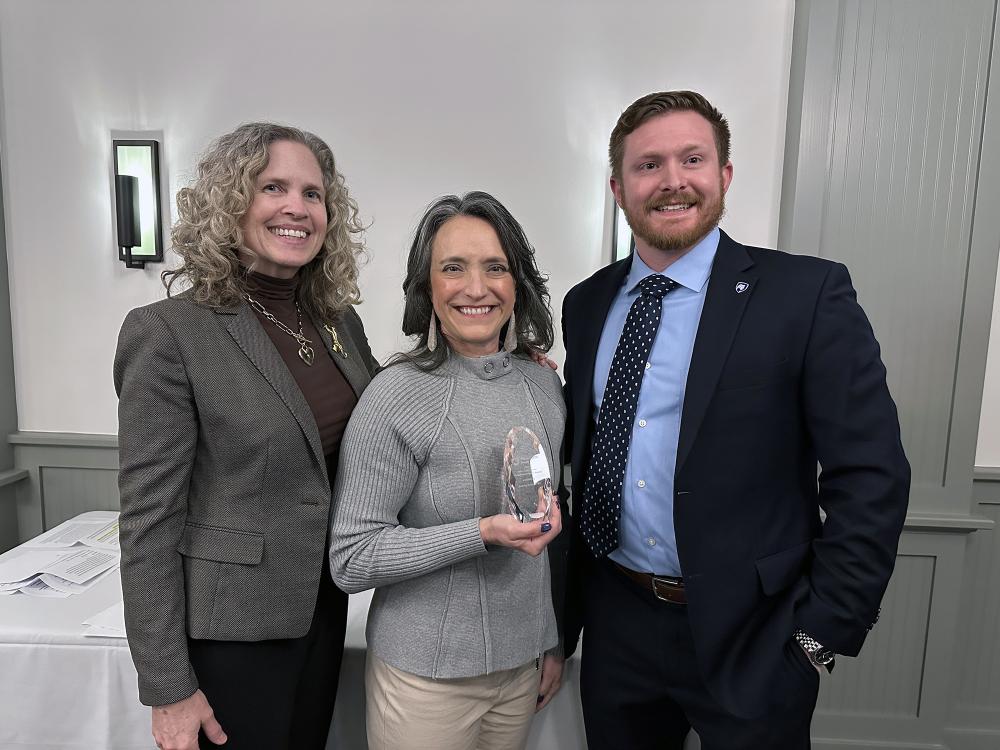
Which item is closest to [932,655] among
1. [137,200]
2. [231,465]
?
[231,465]

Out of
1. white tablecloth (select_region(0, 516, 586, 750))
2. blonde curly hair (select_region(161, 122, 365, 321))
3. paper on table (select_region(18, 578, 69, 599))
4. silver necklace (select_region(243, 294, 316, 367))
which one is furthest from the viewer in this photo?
paper on table (select_region(18, 578, 69, 599))

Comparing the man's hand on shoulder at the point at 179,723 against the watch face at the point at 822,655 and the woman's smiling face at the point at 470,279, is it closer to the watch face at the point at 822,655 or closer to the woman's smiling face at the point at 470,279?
the woman's smiling face at the point at 470,279

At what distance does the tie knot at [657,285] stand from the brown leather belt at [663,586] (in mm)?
661

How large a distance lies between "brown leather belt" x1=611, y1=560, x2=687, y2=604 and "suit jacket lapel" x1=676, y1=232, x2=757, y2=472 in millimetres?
283

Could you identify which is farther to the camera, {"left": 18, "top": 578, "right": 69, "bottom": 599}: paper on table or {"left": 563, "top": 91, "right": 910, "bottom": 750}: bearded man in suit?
{"left": 18, "top": 578, "right": 69, "bottom": 599}: paper on table

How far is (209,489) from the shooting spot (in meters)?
1.30

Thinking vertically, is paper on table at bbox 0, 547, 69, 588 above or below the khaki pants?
below

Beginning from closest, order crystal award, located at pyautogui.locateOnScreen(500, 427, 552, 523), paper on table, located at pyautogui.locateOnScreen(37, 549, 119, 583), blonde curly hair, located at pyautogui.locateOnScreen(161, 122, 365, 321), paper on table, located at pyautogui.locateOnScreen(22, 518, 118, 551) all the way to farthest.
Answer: crystal award, located at pyautogui.locateOnScreen(500, 427, 552, 523) < blonde curly hair, located at pyautogui.locateOnScreen(161, 122, 365, 321) < paper on table, located at pyautogui.locateOnScreen(37, 549, 119, 583) < paper on table, located at pyautogui.locateOnScreen(22, 518, 118, 551)

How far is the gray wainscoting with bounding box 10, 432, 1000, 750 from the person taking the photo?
99.5 inches

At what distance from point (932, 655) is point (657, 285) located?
224 cm

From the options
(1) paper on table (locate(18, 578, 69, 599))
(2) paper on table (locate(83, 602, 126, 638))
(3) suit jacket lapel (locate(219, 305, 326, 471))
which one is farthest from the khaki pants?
(1) paper on table (locate(18, 578, 69, 599))

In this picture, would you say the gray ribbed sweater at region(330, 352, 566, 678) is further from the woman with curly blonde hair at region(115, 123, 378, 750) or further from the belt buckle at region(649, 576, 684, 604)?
the belt buckle at region(649, 576, 684, 604)

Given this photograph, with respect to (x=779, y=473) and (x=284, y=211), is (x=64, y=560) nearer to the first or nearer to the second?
(x=284, y=211)

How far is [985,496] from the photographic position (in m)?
2.64
